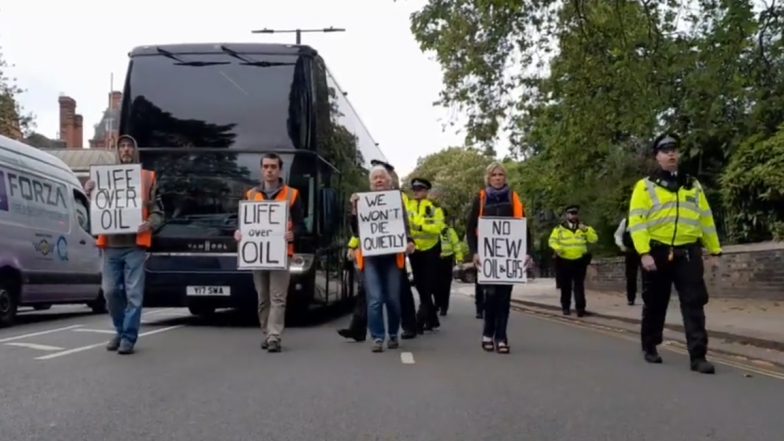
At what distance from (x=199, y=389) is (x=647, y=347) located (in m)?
4.20

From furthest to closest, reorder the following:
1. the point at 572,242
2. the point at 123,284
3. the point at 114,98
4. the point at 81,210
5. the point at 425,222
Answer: the point at 114,98, the point at 572,242, the point at 81,210, the point at 425,222, the point at 123,284

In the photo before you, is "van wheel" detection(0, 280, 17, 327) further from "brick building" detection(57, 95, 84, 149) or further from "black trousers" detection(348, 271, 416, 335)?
"brick building" detection(57, 95, 84, 149)

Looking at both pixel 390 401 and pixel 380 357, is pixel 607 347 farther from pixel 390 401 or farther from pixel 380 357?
pixel 390 401

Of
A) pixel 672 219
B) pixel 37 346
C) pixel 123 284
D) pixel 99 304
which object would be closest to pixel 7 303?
pixel 37 346

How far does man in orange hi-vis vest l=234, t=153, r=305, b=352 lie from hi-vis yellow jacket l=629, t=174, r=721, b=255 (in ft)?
11.1

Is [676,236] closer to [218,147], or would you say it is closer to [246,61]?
[218,147]

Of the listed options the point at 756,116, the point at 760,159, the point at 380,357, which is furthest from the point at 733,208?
the point at 380,357

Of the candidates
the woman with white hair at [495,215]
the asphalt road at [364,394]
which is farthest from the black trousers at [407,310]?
the woman with white hair at [495,215]

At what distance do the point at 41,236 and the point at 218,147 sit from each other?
2998 millimetres

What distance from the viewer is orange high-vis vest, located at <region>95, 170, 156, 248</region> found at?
27.8 feet

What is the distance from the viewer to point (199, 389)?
253 inches

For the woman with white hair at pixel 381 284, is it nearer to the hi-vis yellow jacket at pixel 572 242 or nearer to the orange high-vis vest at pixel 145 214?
the orange high-vis vest at pixel 145 214

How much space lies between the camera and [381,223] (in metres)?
9.20

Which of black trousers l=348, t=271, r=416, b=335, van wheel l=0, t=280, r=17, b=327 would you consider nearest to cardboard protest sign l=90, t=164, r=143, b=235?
black trousers l=348, t=271, r=416, b=335
